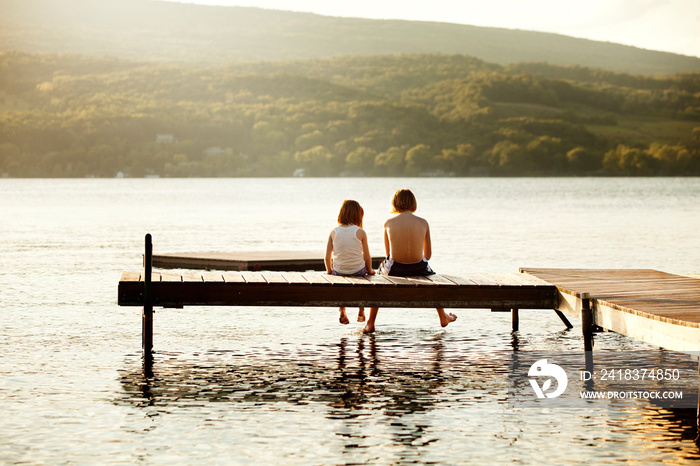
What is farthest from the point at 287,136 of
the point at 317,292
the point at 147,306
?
the point at 317,292

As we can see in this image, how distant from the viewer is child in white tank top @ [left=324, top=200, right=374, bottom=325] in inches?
476

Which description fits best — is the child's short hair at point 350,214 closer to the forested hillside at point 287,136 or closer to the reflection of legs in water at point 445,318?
the reflection of legs in water at point 445,318

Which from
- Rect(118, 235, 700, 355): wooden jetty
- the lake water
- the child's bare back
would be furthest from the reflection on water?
the child's bare back

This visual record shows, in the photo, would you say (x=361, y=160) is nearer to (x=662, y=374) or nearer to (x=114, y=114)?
(x=114, y=114)

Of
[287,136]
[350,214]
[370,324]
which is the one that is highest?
[287,136]

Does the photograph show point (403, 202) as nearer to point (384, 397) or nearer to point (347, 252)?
point (347, 252)

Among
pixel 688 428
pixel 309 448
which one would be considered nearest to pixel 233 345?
pixel 309 448

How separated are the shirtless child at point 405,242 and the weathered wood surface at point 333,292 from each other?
754mm

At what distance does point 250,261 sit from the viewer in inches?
814

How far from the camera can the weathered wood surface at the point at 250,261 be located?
20.6m

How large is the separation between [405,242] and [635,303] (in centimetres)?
313

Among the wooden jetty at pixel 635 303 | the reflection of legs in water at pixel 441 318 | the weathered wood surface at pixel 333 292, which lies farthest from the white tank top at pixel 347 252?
the wooden jetty at pixel 635 303

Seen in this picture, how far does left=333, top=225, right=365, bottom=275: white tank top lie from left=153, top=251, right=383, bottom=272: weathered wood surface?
821cm

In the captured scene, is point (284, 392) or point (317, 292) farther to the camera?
point (317, 292)
